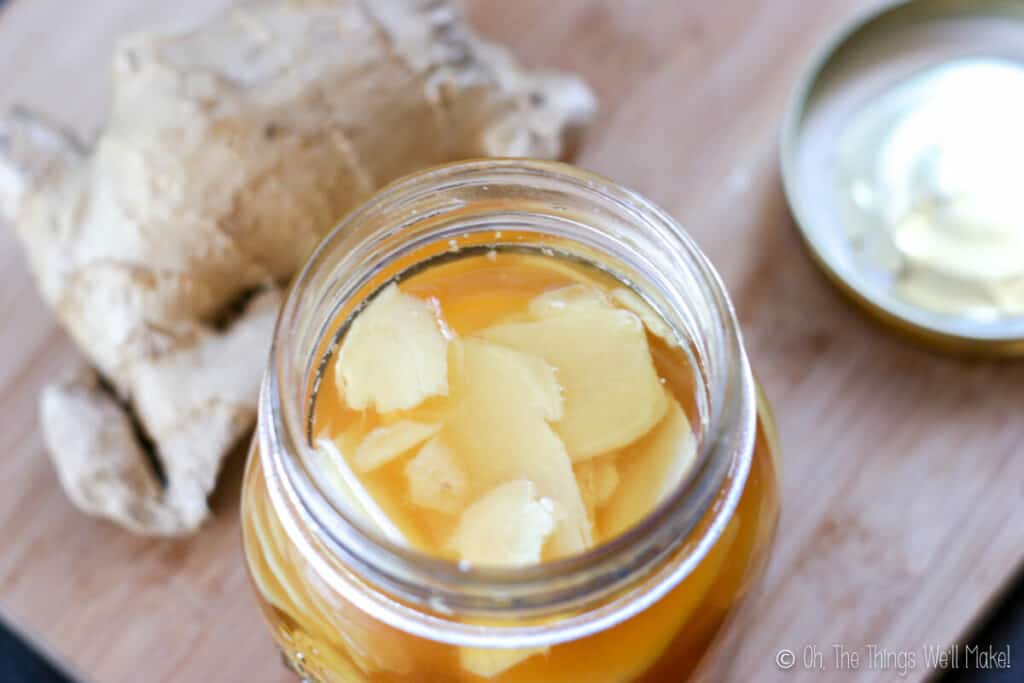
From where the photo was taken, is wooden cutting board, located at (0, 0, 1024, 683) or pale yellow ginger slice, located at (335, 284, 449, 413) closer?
pale yellow ginger slice, located at (335, 284, 449, 413)

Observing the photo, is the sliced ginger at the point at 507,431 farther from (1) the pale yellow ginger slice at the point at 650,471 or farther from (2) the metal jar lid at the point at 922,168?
(2) the metal jar lid at the point at 922,168

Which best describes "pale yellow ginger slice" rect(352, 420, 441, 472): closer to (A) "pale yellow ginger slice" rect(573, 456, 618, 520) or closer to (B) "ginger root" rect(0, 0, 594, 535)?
(A) "pale yellow ginger slice" rect(573, 456, 618, 520)

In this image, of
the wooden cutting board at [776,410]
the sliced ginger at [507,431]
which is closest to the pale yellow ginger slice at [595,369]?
the sliced ginger at [507,431]

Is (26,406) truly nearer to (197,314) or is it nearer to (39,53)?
(197,314)

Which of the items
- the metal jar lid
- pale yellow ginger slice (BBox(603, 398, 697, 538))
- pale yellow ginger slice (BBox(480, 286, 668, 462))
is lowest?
the metal jar lid

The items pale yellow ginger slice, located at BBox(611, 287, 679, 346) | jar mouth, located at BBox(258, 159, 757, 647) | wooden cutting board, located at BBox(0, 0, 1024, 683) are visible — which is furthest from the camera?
wooden cutting board, located at BBox(0, 0, 1024, 683)

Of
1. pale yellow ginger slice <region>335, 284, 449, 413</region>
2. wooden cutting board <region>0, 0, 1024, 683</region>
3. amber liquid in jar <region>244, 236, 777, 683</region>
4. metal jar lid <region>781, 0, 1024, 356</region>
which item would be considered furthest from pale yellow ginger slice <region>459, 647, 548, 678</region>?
metal jar lid <region>781, 0, 1024, 356</region>

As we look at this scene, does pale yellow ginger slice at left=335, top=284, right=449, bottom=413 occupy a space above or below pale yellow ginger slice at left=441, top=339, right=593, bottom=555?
above

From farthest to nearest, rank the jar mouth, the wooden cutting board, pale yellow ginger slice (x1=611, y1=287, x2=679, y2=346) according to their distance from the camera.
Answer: the wooden cutting board < pale yellow ginger slice (x1=611, y1=287, x2=679, y2=346) < the jar mouth

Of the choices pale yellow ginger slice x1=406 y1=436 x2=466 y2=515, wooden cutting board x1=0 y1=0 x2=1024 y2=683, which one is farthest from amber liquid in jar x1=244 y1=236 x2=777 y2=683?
wooden cutting board x1=0 y1=0 x2=1024 y2=683
